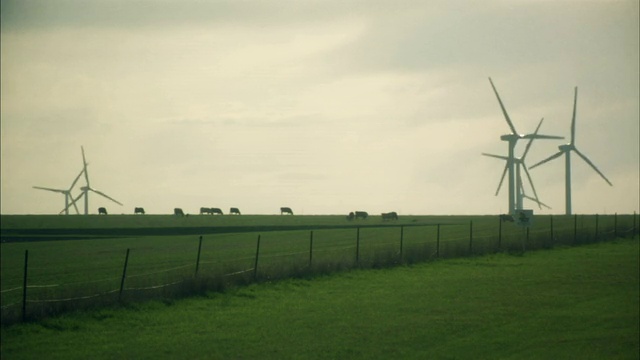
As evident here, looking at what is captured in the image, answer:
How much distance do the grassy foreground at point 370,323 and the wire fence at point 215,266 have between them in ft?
2.44

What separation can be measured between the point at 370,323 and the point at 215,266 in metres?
12.5

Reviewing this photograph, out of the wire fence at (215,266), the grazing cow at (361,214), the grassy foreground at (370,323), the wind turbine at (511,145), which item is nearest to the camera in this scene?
the grassy foreground at (370,323)

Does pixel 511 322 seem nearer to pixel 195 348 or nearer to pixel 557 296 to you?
pixel 557 296

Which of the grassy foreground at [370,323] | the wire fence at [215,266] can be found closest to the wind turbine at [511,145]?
the wire fence at [215,266]

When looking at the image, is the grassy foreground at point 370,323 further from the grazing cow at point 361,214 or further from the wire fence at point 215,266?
the grazing cow at point 361,214

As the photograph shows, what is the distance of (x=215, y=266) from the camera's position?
121 feet

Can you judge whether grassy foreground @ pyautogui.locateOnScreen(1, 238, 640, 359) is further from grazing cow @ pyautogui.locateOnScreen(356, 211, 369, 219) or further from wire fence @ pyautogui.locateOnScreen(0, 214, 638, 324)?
grazing cow @ pyautogui.locateOnScreen(356, 211, 369, 219)

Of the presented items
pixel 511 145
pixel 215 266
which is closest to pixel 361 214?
pixel 511 145

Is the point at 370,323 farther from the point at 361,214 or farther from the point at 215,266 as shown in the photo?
the point at 361,214

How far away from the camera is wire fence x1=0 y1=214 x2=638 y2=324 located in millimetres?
27891

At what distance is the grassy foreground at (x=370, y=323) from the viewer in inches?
867

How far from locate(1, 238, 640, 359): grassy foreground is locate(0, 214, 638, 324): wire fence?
0.74 m

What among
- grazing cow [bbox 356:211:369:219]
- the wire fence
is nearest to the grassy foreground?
the wire fence

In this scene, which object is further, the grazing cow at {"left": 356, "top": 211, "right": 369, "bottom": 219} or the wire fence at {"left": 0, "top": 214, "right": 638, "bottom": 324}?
the grazing cow at {"left": 356, "top": 211, "right": 369, "bottom": 219}
